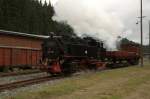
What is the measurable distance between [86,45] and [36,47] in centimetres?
929

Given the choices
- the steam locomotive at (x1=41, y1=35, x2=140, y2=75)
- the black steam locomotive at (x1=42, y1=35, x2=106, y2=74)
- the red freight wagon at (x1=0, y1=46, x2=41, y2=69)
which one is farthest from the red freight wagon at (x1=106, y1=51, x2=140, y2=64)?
the red freight wagon at (x1=0, y1=46, x2=41, y2=69)

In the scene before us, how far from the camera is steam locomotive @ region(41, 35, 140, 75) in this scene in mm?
24320

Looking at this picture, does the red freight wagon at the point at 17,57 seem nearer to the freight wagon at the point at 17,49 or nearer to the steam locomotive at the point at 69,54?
the freight wagon at the point at 17,49

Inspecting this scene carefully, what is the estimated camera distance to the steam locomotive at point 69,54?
24320mm

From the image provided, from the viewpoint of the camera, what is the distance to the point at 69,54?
82.6 feet

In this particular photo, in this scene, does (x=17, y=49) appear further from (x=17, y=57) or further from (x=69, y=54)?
(x=69, y=54)

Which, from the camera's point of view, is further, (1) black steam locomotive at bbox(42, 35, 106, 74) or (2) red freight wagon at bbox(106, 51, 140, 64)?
(2) red freight wagon at bbox(106, 51, 140, 64)

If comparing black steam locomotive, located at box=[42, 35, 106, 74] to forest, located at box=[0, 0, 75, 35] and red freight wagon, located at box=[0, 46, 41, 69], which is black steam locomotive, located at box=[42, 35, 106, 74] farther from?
forest, located at box=[0, 0, 75, 35]

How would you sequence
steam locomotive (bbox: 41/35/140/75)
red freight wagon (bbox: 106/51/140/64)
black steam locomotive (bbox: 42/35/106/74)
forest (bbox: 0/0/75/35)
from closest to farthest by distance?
black steam locomotive (bbox: 42/35/106/74) < steam locomotive (bbox: 41/35/140/75) < red freight wagon (bbox: 106/51/140/64) < forest (bbox: 0/0/75/35)

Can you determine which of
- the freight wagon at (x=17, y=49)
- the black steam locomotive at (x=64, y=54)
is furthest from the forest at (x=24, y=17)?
the black steam locomotive at (x=64, y=54)

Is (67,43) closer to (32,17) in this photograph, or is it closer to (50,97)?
(50,97)

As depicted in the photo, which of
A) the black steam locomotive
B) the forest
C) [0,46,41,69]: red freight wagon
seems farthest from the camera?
the forest

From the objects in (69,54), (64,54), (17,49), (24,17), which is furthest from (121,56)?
(24,17)

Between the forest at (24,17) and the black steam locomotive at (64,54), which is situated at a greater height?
the forest at (24,17)
